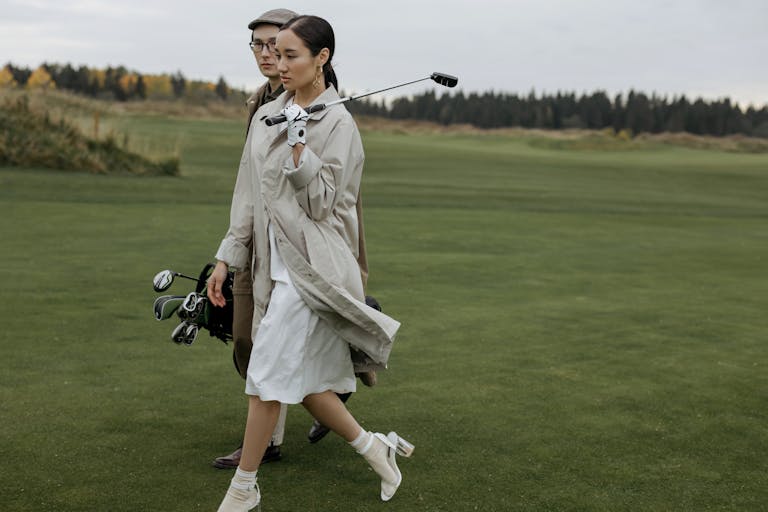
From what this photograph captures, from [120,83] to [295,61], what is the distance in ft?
308

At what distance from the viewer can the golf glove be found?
12.2 feet

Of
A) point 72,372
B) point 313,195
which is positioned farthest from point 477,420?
point 72,372

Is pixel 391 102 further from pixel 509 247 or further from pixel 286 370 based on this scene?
pixel 286 370

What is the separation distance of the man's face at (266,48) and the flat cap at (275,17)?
0.08 ft

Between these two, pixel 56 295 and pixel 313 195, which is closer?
pixel 313 195

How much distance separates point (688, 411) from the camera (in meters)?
5.80

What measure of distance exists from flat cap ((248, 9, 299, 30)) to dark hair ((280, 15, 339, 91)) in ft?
1.84

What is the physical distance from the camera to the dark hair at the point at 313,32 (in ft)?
13.0

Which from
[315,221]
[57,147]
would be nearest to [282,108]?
[315,221]

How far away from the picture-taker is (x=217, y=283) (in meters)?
4.34

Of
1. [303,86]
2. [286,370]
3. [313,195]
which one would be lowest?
[286,370]

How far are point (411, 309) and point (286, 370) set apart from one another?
4.88 meters

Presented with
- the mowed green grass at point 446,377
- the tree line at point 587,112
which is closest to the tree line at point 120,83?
the tree line at point 587,112

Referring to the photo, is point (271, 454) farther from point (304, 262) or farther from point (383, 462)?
point (304, 262)
